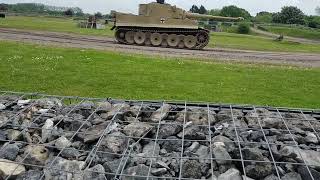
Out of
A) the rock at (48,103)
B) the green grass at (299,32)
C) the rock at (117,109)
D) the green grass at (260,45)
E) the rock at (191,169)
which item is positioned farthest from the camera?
the green grass at (299,32)

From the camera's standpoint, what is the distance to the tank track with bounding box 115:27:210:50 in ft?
97.9

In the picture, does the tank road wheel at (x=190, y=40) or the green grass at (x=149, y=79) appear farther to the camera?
the tank road wheel at (x=190, y=40)

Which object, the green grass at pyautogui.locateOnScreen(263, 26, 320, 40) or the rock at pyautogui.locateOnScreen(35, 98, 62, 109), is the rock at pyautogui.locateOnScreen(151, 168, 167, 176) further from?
the green grass at pyautogui.locateOnScreen(263, 26, 320, 40)

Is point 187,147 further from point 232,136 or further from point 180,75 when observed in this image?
point 180,75

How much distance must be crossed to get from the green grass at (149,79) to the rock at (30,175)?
7.33m

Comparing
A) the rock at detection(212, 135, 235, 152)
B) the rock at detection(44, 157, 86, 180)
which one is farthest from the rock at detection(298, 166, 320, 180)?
the rock at detection(44, 157, 86, 180)

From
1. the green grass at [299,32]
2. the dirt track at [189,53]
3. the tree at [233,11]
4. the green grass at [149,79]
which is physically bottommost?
the green grass at [299,32]

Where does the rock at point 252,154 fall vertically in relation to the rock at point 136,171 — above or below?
above

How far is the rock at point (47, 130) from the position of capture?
6.62 meters

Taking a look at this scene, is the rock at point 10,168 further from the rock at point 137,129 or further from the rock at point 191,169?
the rock at point 191,169

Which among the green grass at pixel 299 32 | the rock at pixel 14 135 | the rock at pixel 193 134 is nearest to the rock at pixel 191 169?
the rock at pixel 193 134

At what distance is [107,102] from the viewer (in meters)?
8.27

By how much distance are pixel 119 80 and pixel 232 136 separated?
8886 mm

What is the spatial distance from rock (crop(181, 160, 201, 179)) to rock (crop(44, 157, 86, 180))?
1216 mm
